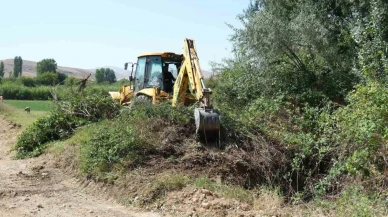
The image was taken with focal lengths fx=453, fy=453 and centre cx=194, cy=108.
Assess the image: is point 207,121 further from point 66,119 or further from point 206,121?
point 66,119

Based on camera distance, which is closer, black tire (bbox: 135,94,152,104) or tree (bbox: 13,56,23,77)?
black tire (bbox: 135,94,152,104)

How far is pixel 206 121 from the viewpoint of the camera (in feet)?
31.5

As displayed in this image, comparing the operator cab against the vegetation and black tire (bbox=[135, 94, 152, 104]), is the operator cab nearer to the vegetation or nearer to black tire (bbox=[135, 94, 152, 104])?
black tire (bbox=[135, 94, 152, 104])

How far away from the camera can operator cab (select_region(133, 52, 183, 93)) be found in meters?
13.4

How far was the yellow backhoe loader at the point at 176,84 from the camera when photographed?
9773 mm

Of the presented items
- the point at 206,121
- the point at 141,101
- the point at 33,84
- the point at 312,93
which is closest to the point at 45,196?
the point at 206,121

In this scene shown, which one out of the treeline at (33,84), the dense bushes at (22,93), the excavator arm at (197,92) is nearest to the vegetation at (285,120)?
the excavator arm at (197,92)

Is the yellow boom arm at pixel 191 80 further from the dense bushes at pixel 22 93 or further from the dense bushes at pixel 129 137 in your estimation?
the dense bushes at pixel 22 93

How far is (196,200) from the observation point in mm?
7336

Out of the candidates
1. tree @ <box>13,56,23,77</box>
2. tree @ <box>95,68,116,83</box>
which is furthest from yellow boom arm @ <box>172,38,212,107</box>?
tree @ <box>13,56,23,77</box>

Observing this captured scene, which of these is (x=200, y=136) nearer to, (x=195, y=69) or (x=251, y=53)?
(x=195, y=69)

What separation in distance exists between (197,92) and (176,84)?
141 centimetres

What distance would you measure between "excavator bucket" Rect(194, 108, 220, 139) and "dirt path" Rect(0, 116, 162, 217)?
260 cm

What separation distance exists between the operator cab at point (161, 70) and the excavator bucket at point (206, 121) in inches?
146
